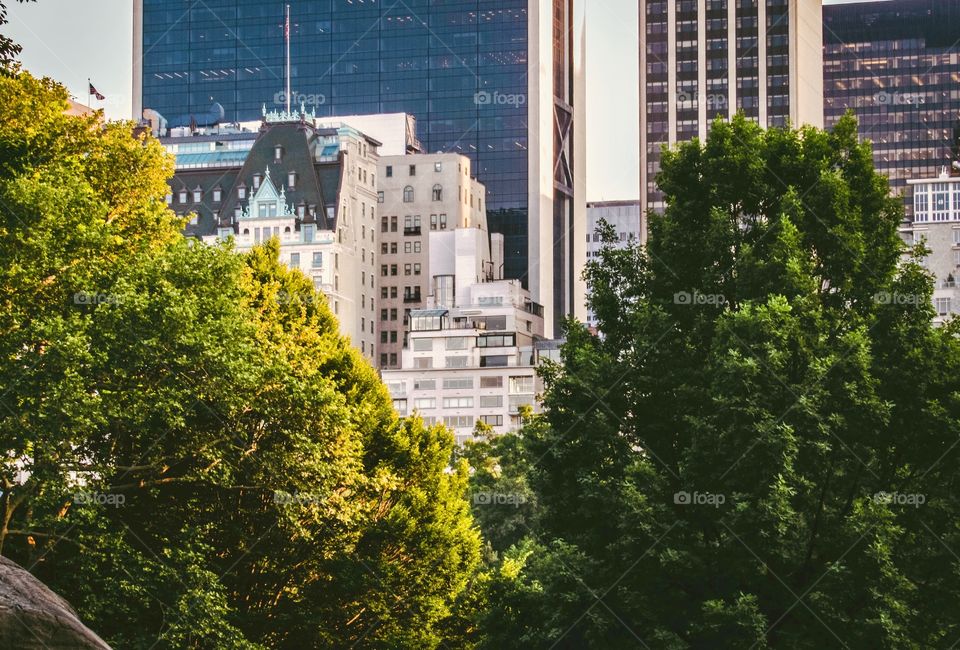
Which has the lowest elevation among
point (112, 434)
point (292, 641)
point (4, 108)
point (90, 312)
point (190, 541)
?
point (292, 641)

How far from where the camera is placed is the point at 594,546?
49250 millimetres

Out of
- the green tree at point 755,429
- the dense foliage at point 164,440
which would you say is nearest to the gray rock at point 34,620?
the dense foliage at point 164,440

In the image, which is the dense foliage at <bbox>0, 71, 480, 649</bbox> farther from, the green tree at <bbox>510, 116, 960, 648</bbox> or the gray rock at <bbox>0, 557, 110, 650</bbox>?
the gray rock at <bbox>0, 557, 110, 650</bbox>

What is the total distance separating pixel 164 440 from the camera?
51562 mm

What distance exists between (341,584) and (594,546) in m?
10.2

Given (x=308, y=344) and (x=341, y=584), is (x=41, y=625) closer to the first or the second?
(x=341, y=584)

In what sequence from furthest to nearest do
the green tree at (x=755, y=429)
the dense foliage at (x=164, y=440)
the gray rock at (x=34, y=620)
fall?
the dense foliage at (x=164, y=440), the green tree at (x=755, y=429), the gray rock at (x=34, y=620)

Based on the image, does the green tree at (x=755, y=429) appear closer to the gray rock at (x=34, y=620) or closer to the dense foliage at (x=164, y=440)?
the dense foliage at (x=164, y=440)

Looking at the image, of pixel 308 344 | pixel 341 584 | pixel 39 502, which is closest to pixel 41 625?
pixel 39 502

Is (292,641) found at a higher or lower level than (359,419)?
lower

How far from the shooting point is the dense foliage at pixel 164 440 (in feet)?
158

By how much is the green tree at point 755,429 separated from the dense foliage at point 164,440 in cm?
649

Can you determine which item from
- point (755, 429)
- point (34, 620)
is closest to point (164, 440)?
point (755, 429)

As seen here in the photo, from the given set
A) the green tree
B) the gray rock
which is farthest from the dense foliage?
the gray rock
